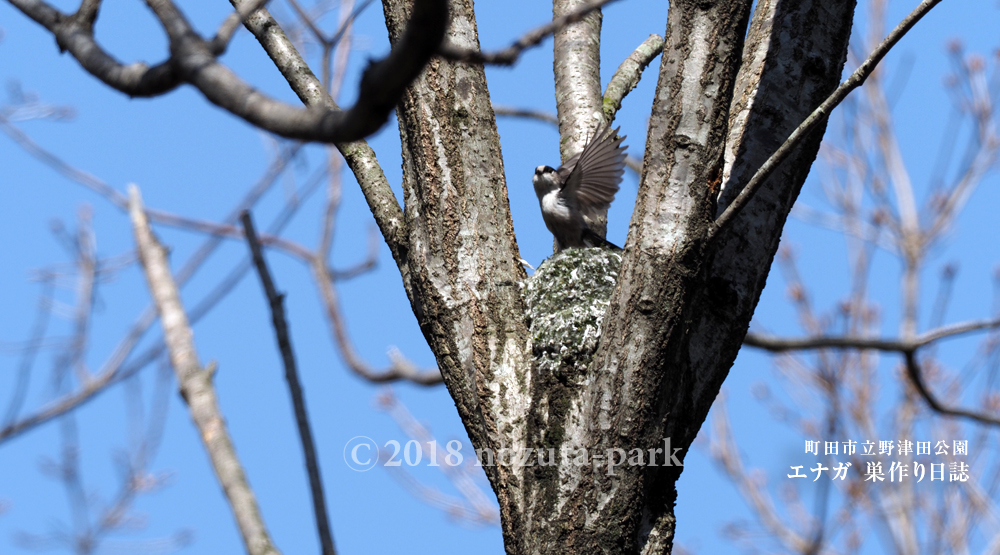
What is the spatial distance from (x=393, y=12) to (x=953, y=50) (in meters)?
8.23

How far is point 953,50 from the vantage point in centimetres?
926

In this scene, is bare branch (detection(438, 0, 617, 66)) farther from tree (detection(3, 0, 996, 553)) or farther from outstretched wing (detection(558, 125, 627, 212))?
outstretched wing (detection(558, 125, 627, 212))

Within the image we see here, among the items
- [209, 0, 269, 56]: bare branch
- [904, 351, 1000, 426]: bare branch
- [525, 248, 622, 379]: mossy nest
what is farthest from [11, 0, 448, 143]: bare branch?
[904, 351, 1000, 426]: bare branch

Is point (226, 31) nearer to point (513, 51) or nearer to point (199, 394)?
point (513, 51)

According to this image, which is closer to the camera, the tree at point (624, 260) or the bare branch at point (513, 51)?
the bare branch at point (513, 51)

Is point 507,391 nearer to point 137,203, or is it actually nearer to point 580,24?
point 137,203

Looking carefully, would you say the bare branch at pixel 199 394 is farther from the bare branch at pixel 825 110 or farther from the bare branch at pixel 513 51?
the bare branch at pixel 825 110

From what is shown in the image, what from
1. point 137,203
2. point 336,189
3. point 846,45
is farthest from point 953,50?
point 137,203

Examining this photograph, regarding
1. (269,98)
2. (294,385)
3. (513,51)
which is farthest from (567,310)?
(269,98)

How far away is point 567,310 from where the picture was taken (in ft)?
9.31

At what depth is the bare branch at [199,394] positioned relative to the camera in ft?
5.84

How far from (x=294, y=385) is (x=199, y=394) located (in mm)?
287

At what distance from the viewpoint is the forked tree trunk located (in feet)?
8.12

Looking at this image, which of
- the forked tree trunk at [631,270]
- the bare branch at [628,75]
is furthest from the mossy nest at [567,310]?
the bare branch at [628,75]
